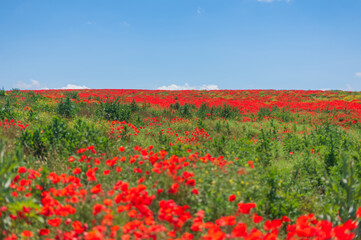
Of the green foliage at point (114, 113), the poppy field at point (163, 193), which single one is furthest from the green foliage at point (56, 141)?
the green foliage at point (114, 113)

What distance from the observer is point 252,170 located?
4.08m

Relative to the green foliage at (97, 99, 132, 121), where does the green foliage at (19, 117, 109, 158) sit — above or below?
below

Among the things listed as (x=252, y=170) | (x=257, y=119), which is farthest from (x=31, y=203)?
(x=257, y=119)

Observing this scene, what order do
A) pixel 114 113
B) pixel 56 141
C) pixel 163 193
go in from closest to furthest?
1. pixel 163 193
2. pixel 56 141
3. pixel 114 113

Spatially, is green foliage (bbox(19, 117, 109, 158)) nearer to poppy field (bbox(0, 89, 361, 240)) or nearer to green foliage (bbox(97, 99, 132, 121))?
poppy field (bbox(0, 89, 361, 240))

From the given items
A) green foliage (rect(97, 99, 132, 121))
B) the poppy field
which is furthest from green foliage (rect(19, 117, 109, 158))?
green foliage (rect(97, 99, 132, 121))

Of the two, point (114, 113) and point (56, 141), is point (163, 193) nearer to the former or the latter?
point (56, 141)

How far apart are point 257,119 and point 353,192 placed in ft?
34.6

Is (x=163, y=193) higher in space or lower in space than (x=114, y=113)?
lower

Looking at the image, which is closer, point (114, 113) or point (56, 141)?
point (56, 141)

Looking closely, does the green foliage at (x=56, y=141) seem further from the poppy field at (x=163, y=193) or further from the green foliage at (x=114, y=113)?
the green foliage at (x=114, y=113)

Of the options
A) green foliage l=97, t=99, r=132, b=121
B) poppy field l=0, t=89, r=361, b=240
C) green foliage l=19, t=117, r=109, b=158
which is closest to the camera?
poppy field l=0, t=89, r=361, b=240

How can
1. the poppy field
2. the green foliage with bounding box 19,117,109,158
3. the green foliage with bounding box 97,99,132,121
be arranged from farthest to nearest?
the green foliage with bounding box 97,99,132,121 → the green foliage with bounding box 19,117,109,158 → the poppy field

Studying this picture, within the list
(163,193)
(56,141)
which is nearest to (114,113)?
(56,141)
